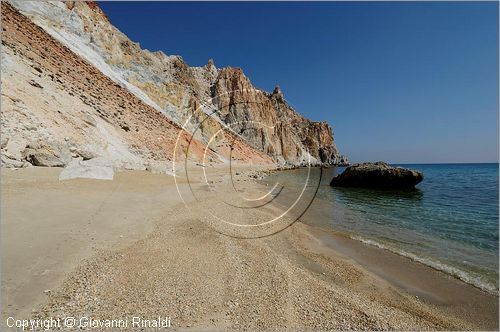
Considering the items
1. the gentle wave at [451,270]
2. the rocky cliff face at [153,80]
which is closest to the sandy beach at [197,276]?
the gentle wave at [451,270]

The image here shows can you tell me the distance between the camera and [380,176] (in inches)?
1465

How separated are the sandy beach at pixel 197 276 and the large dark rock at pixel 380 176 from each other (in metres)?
28.0

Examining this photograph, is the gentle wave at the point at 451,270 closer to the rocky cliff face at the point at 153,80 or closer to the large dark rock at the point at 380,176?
the rocky cliff face at the point at 153,80

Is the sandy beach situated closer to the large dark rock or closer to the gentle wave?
the gentle wave

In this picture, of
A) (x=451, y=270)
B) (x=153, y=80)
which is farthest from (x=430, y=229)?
(x=153, y=80)

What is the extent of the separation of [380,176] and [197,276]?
117 ft

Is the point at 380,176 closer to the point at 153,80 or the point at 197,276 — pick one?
the point at 197,276

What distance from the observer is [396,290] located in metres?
8.07

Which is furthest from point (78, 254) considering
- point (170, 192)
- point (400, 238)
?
point (400, 238)

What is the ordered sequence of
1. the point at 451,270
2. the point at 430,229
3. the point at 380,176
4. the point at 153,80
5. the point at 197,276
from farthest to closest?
the point at 153,80
the point at 380,176
the point at 430,229
the point at 451,270
the point at 197,276

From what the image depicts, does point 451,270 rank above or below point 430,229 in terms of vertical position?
below

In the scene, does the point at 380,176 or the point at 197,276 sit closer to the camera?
the point at 197,276

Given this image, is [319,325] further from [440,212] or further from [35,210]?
[440,212]

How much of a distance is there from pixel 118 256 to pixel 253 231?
5.85m
